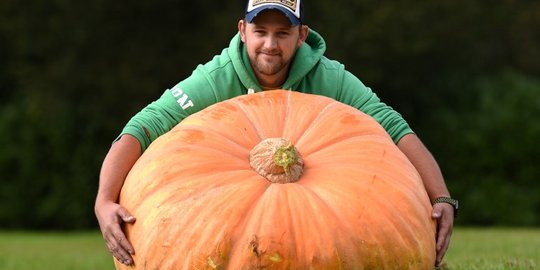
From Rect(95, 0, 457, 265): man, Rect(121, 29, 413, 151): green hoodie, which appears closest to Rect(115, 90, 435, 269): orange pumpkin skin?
Rect(95, 0, 457, 265): man

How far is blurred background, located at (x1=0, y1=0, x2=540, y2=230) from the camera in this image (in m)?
19.1

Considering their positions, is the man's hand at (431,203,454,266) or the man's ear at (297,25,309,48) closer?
the man's hand at (431,203,454,266)

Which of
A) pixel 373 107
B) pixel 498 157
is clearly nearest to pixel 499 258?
pixel 373 107

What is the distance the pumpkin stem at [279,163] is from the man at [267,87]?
72 centimetres

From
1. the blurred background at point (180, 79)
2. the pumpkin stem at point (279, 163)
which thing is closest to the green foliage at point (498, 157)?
the blurred background at point (180, 79)

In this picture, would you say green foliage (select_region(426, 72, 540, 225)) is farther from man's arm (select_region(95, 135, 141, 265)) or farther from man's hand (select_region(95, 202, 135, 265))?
man's hand (select_region(95, 202, 135, 265))

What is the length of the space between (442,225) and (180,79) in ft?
53.5

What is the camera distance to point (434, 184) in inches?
183

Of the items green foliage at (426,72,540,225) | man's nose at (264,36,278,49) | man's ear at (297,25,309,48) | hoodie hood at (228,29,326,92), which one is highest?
man's ear at (297,25,309,48)

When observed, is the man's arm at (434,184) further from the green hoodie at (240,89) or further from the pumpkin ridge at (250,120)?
the pumpkin ridge at (250,120)

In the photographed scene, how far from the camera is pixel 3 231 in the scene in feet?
64.1

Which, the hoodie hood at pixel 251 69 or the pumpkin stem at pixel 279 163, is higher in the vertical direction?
the hoodie hood at pixel 251 69

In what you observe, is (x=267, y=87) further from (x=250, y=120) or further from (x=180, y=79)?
(x=180, y=79)

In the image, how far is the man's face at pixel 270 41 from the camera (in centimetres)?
492
